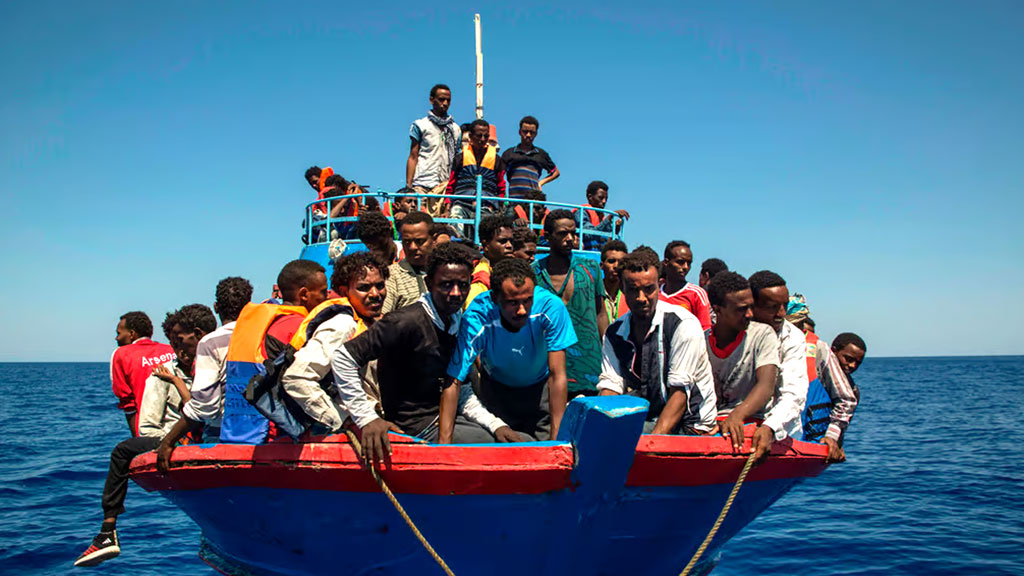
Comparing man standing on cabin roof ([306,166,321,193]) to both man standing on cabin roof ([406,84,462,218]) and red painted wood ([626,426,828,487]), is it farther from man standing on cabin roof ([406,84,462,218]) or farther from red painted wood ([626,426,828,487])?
red painted wood ([626,426,828,487])

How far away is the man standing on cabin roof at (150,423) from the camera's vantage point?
5.60 meters

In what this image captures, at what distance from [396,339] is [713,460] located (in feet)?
6.35

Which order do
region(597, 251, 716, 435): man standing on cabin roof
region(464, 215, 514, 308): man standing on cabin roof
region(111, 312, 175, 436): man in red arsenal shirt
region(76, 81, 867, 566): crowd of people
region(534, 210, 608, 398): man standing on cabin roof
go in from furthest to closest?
1. region(111, 312, 175, 436): man in red arsenal shirt
2. region(464, 215, 514, 308): man standing on cabin roof
3. region(534, 210, 608, 398): man standing on cabin roof
4. region(597, 251, 716, 435): man standing on cabin roof
5. region(76, 81, 867, 566): crowd of people

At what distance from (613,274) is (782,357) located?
191 centimetres

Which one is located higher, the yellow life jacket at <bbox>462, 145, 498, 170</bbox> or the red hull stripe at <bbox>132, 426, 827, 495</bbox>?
the yellow life jacket at <bbox>462, 145, 498, 170</bbox>

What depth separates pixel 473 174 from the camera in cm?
860

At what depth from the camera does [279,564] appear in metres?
5.05

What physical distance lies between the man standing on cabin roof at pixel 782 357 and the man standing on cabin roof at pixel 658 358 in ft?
1.28

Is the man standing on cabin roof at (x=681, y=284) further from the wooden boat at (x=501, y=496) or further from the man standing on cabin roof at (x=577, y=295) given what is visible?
the wooden boat at (x=501, y=496)

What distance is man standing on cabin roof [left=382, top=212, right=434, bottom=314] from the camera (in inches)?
217

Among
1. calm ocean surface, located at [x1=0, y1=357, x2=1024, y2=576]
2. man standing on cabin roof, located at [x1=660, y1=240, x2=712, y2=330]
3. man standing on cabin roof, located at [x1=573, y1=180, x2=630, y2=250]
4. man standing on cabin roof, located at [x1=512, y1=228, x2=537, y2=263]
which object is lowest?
calm ocean surface, located at [x1=0, y1=357, x2=1024, y2=576]

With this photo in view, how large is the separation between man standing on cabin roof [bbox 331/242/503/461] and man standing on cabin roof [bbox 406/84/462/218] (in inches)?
195

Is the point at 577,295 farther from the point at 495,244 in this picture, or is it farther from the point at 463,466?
the point at 463,466

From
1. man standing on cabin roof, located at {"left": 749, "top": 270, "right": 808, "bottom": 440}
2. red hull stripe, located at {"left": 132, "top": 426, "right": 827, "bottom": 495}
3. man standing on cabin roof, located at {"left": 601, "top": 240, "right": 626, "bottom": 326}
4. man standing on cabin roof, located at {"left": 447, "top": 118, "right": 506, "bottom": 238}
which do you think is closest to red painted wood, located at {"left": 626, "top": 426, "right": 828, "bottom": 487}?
red hull stripe, located at {"left": 132, "top": 426, "right": 827, "bottom": 495}
